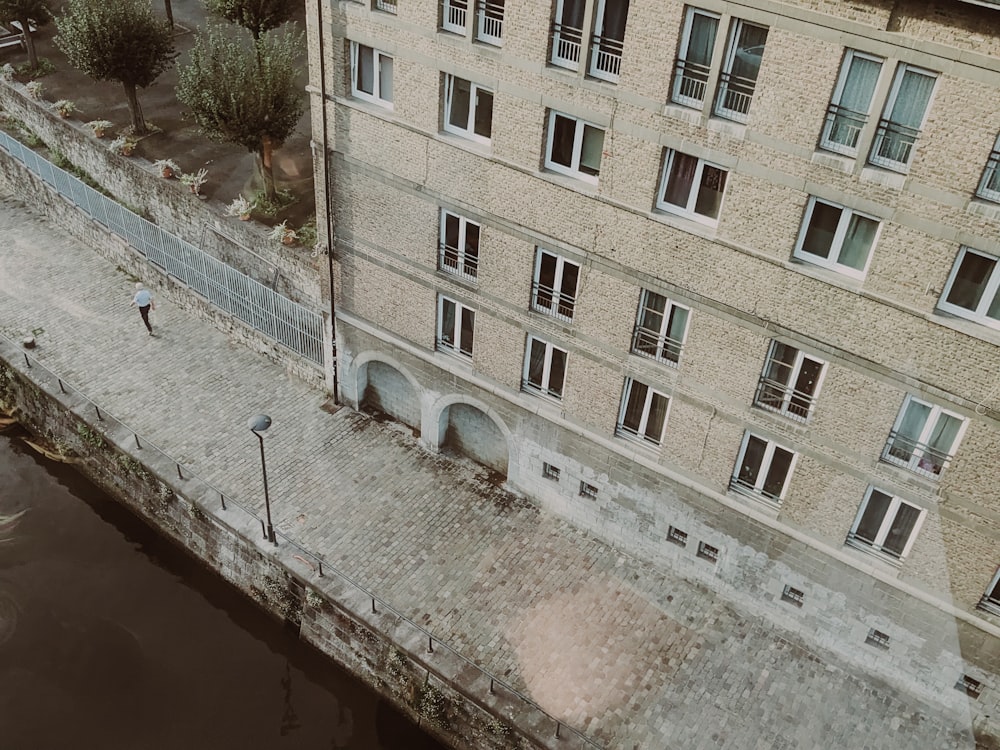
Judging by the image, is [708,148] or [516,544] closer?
[708,148]

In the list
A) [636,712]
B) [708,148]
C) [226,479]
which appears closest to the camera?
[708,148]

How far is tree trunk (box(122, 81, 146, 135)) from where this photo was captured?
3357cm

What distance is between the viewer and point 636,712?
65.7 feet

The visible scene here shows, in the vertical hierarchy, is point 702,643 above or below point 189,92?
below

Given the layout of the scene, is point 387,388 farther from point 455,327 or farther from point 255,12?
point 255,12

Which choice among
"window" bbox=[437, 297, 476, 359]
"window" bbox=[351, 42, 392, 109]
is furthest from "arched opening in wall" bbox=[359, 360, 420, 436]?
"window" bbox=[351, 42, 392, 109]

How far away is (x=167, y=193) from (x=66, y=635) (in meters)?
14.8

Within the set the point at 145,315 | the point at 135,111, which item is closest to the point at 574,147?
the point at 145,315

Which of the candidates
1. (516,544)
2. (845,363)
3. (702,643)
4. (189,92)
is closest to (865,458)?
(845,363)

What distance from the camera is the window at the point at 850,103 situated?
48.5 ft

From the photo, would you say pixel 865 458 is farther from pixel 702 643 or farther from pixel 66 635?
pixel 66 635

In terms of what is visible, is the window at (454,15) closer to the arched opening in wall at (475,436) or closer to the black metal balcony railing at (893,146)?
the black metal balcony railing at (893,146)

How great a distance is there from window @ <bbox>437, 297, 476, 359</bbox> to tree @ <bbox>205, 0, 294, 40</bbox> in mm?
13792

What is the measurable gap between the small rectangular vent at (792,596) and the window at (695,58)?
1133 centimetres
